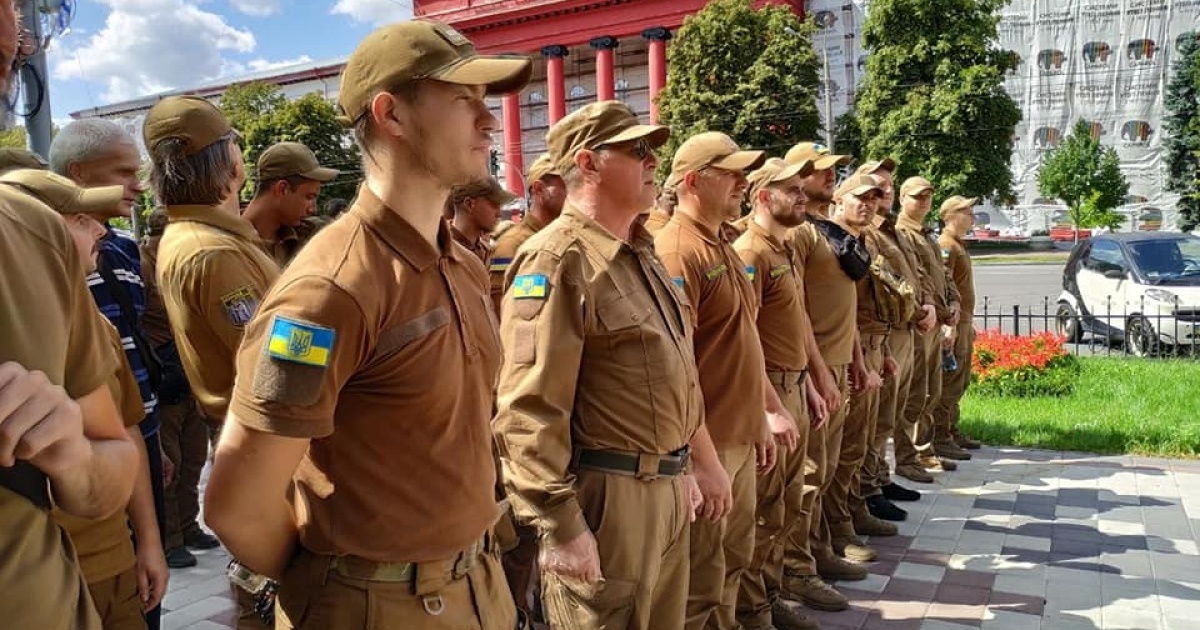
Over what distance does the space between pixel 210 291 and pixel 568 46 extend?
42952 millimetres

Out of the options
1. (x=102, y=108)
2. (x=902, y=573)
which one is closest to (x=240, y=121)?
(x=102, y=108)

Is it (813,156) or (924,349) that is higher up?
(813,156)

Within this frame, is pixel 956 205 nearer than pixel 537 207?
No

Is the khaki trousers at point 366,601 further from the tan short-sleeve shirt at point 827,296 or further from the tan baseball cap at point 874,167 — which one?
the tan baseball cap at point 874,167

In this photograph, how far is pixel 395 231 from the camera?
71.0 inches

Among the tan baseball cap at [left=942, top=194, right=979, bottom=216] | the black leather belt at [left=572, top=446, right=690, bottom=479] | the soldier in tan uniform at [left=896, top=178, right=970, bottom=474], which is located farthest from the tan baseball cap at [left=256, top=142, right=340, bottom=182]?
the tan baseball cap at [left=942, top=194, right=979, bottom=216]

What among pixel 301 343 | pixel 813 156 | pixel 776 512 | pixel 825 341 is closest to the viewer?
A: pixel 301 343


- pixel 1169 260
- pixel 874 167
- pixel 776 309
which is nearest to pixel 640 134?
pixel 776 309

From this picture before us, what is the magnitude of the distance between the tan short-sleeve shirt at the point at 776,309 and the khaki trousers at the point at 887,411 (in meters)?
1.97

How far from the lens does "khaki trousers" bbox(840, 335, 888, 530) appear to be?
536cm

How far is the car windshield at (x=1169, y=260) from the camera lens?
38.7 feet

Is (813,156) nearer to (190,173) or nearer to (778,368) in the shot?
(778,368)

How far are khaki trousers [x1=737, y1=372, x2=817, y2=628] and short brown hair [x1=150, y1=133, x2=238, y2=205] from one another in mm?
2556

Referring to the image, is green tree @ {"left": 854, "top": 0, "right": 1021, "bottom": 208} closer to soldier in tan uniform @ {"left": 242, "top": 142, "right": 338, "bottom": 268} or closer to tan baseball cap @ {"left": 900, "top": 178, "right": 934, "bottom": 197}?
tan baseball cap @ {"left": 900, "top": 178, "right": 934, "bottom": 197}
